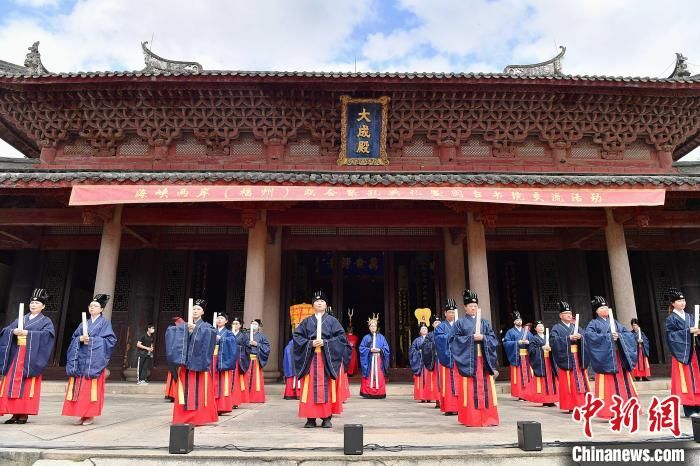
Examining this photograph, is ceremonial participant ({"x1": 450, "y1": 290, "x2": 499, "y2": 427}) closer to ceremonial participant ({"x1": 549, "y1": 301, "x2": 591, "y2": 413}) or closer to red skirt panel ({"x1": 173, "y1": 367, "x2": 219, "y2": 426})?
ceremonial participant ({"x1": 549, "y1": 301, "x2": 591, "y2": 413})

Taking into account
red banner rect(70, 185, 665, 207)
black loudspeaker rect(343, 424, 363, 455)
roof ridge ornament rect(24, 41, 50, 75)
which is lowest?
black loudspeaker rect(343, 424, 363, 455)

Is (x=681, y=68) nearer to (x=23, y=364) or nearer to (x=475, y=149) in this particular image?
(x=475, y=149)

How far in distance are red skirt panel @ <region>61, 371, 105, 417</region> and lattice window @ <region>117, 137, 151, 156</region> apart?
24.3 ft

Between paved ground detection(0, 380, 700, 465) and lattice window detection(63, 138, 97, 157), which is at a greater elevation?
lattice window detection(63, 138, 97, 157)

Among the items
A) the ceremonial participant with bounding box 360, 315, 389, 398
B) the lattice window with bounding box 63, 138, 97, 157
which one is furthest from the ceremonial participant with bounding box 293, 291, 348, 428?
the lattice window with bounding box 63, 138, 97, 157

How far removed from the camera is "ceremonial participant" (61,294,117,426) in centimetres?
562

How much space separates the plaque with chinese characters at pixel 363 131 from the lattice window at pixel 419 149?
704 mm

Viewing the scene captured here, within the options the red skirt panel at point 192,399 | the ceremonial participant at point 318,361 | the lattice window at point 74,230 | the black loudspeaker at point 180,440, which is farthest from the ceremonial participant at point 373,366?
the lattice window at point 74,230

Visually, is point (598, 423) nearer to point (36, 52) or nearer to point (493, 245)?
point (493, 245)

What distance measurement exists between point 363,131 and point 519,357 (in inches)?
253

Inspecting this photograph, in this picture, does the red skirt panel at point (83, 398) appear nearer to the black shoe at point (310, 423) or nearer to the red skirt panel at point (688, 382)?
the black shoe at point (310, 423)

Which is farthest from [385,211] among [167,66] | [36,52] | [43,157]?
[36,52]

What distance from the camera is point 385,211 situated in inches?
410

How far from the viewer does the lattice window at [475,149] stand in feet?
38.4
